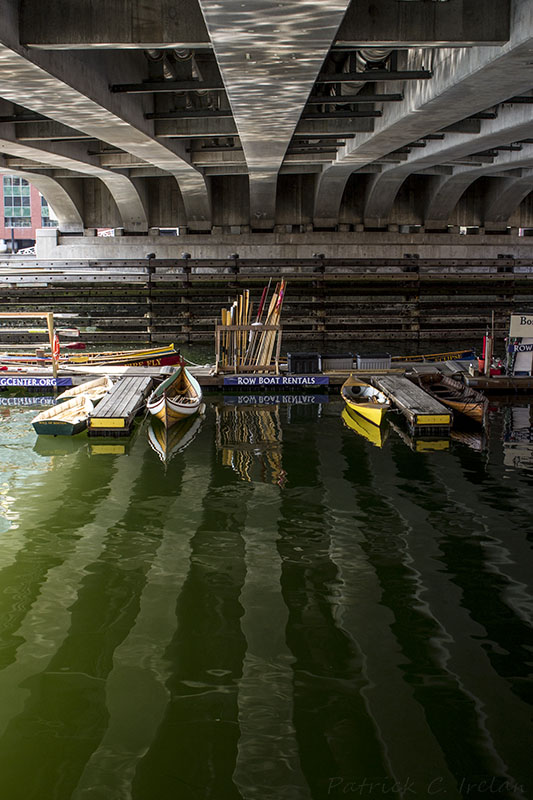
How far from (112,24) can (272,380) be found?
465 inches

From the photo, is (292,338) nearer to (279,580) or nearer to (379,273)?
(379,273)

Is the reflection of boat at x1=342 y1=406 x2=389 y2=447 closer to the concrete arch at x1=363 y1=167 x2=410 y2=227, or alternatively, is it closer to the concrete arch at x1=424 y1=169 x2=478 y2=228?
the concrete arch at x1=363 y1=167 x2=410 y2=227

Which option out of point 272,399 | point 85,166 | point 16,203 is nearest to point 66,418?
point 272,399

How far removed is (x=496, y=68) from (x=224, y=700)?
10540 mm

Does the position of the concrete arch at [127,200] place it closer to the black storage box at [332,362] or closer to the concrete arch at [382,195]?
the concrete arch at [382,195]

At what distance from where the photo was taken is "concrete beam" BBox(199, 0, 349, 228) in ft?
28.9

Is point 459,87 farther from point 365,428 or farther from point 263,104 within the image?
point 365,428

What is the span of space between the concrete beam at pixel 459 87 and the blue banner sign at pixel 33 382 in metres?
11.0

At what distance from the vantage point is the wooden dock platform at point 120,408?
15.9m

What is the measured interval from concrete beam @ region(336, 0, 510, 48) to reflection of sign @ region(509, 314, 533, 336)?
33.7ft

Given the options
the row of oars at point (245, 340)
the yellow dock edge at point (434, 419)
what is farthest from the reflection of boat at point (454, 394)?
the row of oars at point (245, 340)

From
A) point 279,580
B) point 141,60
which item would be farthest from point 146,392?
point 279,580

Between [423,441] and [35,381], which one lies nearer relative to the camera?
[423,441]

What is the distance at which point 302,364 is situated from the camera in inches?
850
